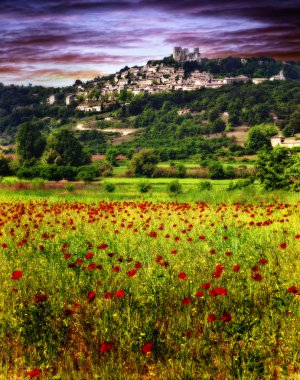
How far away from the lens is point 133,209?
48.2ft

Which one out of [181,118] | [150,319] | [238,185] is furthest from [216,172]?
[181,118]

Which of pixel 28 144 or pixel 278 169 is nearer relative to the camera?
pixel 278 169

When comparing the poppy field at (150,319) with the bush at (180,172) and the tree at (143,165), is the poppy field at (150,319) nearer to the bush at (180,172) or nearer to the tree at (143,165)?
the bush at (180,172)

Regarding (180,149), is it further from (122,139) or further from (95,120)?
(95,120)

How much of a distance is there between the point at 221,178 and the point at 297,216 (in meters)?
49.4

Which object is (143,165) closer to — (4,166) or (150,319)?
(4,166)

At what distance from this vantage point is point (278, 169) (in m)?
28.1

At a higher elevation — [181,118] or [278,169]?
[181,118]

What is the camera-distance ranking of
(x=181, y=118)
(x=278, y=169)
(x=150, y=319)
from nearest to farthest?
(x=150, y=319), (x=278, y=169), (x=181, y=118)

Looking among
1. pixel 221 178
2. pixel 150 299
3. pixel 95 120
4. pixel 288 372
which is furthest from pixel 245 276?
pixel 95 120

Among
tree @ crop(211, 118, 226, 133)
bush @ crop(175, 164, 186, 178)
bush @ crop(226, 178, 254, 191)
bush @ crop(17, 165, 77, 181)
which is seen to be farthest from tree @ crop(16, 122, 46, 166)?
bush @ crop(226, 178, 254, 191)

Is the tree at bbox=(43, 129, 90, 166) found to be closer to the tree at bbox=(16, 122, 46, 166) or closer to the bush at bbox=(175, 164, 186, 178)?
the tree at bbox=(16, 122, 46, 166)

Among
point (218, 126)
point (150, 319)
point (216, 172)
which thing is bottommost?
point (216, 172)

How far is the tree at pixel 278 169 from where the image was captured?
90.2 feet
